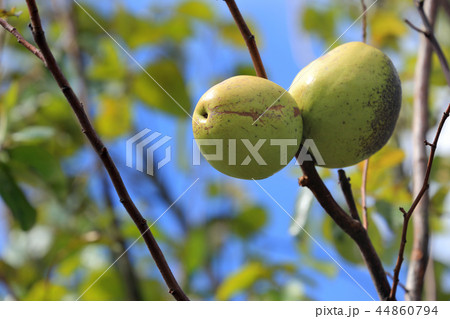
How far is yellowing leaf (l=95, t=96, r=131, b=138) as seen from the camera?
178 cm

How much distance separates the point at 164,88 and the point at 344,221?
3.24ft

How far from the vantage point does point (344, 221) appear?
79cm

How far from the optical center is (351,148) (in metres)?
0.79

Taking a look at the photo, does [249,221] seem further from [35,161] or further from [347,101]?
[347,101]

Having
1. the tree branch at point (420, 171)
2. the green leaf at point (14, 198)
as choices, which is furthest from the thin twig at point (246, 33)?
the green leaf at point (14, 198)

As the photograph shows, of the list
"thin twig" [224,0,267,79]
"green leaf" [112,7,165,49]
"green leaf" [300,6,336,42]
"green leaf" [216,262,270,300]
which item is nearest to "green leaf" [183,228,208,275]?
"green leaf" [216,262,270,300]

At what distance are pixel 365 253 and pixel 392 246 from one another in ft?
1.21

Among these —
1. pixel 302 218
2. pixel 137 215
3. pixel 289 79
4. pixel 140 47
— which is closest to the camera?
pixel 137 215

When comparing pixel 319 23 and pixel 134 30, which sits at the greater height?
pixel 134 30

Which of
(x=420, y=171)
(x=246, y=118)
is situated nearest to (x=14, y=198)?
(x=246, y=118)

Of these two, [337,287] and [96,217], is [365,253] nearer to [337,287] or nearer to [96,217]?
[337,287]

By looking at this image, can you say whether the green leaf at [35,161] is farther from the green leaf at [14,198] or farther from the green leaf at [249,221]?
the green leaf at [249,221]

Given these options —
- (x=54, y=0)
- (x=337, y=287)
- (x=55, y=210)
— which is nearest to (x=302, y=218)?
(x=337, y=287)

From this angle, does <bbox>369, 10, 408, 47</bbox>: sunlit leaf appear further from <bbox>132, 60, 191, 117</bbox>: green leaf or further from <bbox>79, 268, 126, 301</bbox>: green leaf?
<bbox>79, 268, 126, 301</bbox>: green leaf
